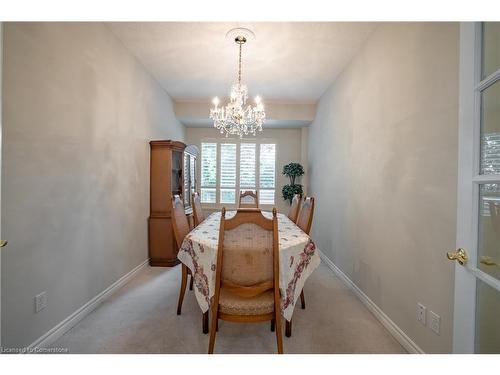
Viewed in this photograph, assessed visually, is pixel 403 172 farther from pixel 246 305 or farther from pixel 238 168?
pixel 238 168

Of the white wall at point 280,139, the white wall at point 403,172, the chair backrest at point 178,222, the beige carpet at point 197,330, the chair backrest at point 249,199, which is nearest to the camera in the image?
the white wall at point 403,172

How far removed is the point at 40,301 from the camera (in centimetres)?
165

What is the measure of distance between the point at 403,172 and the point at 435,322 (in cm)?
104

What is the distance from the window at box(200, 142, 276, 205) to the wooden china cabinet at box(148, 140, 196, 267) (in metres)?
1.90

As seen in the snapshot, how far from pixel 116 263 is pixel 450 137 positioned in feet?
10.4

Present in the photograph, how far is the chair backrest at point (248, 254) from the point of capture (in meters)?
1.49

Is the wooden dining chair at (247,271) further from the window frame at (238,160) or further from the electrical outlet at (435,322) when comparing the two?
the window frame at (238,160)

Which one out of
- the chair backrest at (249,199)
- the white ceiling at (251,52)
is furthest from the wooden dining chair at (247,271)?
the chair backrest at (249,199)

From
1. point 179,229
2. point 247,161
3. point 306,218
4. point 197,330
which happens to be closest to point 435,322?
point 306,218

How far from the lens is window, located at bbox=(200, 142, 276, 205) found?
5.54 m

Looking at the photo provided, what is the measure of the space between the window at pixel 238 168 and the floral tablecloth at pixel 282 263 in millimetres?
3593

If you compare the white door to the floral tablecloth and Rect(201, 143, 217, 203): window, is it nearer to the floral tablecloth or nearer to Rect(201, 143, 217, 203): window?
the floral tablecloth

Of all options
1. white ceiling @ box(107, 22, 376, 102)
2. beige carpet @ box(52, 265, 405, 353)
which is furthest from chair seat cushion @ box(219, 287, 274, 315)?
white ceiling @ box(107, 22, 376, 102)

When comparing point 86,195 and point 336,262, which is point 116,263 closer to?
point 86,195
